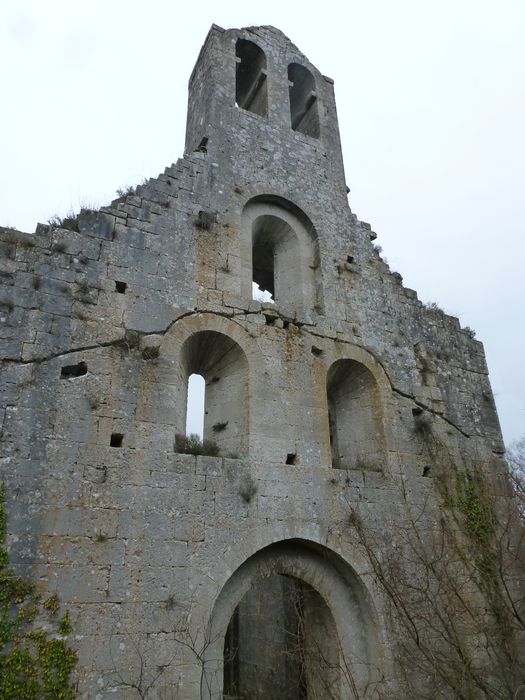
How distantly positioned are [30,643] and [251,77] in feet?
42.8

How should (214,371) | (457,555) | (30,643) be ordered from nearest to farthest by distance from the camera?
(30,643), (457,555), (214,371)

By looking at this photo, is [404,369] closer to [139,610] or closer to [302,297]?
[302,297]

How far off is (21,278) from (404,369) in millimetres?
7047

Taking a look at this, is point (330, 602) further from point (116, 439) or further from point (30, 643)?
point (30, 643)

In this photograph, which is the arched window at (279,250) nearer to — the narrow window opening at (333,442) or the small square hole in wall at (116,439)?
the narrow window opening at (333,442)

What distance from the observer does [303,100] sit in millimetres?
13758

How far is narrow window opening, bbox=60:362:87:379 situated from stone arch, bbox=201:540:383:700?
3.59 m

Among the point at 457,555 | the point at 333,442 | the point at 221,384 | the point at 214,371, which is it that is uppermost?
the point at 214,371

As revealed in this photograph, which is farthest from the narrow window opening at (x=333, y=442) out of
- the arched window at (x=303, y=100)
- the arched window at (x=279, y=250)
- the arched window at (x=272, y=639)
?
the arched window at (x=303, y=100)

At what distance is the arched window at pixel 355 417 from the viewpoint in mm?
9516

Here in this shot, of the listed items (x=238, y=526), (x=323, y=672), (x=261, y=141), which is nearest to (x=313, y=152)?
(x=261, y=141)

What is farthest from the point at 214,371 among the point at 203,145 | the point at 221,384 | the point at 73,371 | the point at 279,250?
the point at 203,145

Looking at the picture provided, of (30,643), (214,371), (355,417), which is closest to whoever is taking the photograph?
(30,643)

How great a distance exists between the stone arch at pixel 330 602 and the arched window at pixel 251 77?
31.9 feet
